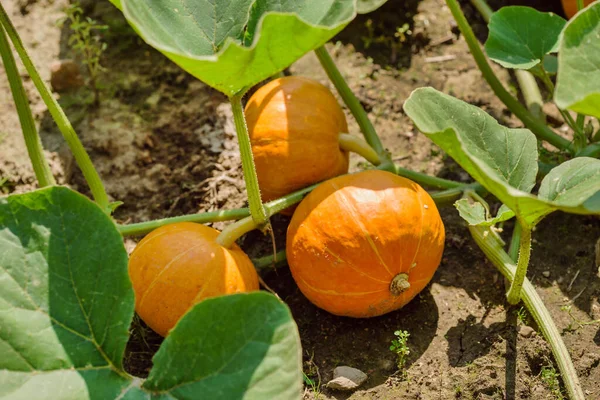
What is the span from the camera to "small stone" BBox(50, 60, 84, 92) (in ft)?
8.95

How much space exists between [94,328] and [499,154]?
102 cm

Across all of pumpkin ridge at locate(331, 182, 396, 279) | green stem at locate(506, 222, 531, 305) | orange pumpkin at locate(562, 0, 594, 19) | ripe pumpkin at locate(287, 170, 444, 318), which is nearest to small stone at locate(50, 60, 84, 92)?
ripe pumpkin at locate(287, 170, 444, 318)

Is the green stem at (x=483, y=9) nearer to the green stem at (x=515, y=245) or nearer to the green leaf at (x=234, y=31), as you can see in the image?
the green stem at (x=515, y=245)

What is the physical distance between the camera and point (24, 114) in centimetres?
208

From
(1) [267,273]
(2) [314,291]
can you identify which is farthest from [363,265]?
(1) [267,273]

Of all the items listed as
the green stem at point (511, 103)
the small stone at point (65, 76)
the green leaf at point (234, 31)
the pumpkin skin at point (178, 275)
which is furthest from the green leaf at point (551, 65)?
the small stone at point (65, 76)

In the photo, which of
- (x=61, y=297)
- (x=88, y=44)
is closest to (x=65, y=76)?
(x=88, y=44)

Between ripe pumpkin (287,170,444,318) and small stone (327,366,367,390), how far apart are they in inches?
6.2

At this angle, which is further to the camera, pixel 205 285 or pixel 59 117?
pixel 59 117

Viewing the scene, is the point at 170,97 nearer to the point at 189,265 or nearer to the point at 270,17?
the point at 189,265

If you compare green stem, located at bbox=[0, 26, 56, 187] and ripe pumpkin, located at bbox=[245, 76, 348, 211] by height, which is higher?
green stem, located at bbox=[0, 26, 56, 187]

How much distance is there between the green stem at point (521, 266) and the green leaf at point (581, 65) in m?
0.38

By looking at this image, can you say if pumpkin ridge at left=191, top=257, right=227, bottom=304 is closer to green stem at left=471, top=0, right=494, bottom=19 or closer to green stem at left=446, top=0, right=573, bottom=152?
green stem at left=446, top=0, right=573, bottom=152

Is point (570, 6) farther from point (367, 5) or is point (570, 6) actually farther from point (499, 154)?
point (499, 154)
